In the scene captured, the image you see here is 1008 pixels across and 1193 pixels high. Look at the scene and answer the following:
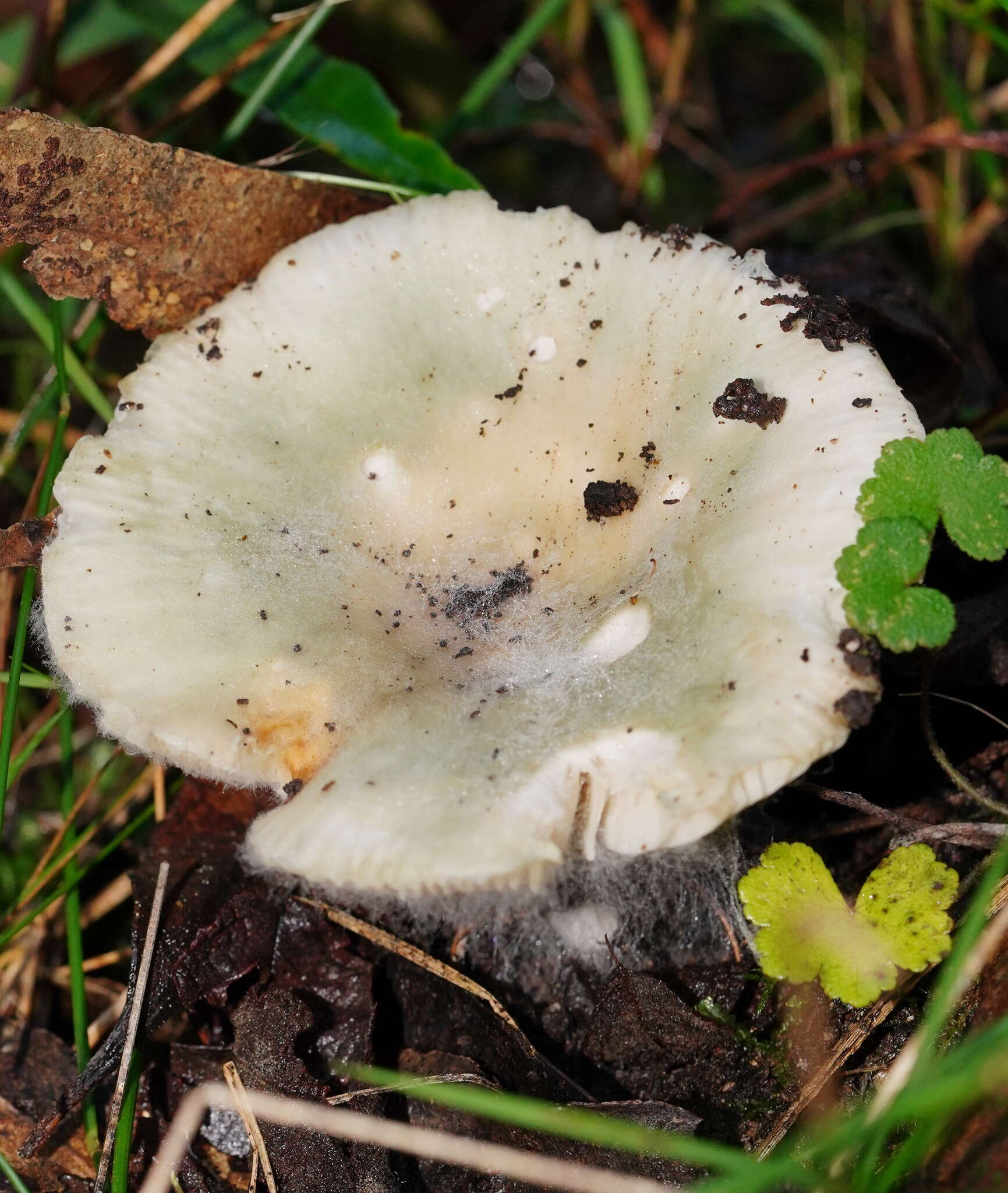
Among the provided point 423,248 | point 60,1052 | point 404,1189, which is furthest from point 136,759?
point 423,248

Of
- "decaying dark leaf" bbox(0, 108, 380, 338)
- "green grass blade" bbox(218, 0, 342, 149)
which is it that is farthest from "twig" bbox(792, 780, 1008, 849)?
"green grass blade" bbox(218, 0, 342, 149)

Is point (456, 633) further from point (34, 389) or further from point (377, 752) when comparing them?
point (34, 389)

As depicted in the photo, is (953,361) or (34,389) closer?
(953,361)

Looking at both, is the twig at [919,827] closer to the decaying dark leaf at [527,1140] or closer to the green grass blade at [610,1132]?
the decaying dark leaf at [527,1140]

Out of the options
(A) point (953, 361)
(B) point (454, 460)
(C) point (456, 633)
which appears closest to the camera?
(C) point (456, 633)

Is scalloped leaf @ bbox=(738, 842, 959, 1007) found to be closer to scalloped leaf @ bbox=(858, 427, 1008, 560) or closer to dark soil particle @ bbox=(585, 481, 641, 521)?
scalloped leaf @ bbox=(858, 427, 1008, 560)
